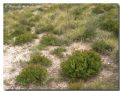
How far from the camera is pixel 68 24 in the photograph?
7.84 m

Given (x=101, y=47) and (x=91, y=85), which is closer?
(x=91, y=85)

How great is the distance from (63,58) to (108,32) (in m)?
0.87

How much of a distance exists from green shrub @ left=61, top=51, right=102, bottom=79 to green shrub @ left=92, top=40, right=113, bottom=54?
0.12 meters

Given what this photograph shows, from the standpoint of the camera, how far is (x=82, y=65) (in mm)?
7469

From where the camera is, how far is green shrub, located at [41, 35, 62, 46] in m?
7.82

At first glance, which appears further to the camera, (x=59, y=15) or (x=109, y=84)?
(x=59, y=15)

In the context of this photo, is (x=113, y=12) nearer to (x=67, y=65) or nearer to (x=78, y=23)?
(x=78, y=23)

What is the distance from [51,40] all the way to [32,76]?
0.76 metres

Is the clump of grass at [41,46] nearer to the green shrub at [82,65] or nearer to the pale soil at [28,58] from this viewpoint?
the pale soil at [28,58]

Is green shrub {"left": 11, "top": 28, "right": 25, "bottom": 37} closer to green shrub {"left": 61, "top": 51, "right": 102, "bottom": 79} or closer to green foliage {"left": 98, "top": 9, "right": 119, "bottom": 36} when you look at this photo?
green shrub {"left": 61, "top": 51, "right": 102, "bottom": 79}

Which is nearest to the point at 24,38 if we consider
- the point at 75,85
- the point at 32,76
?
the point at 32,76

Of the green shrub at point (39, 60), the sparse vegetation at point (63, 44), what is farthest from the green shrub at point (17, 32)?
the green shrub at point (39, 60)

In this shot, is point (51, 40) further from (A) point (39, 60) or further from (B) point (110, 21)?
(B) point (110, 21)

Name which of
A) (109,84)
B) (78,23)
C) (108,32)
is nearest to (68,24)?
(78,23)
